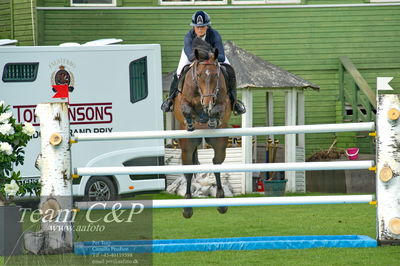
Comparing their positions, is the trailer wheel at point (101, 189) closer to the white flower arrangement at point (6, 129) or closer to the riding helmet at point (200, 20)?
the white flower arrangement at point (6, 129)

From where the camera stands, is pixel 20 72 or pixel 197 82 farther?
pixel 20 72

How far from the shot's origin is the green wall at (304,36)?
21.5 meters

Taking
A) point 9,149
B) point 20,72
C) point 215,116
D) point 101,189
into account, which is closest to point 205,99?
point 215,116

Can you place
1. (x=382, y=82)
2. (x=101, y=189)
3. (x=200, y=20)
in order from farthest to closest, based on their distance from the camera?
(x=101, y=189) → (x=200, y=20) → (x=382, y=82)

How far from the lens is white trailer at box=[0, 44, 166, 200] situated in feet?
50.6

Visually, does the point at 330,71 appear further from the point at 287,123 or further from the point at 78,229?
the point at 78,229

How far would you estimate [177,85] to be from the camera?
9719mm

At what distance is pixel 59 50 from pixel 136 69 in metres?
1.49

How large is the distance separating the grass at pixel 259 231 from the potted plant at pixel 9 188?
0.50 metres

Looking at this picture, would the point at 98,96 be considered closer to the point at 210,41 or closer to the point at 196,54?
the point at 210,41

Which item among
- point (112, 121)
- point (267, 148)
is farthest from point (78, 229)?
point (267, 148)

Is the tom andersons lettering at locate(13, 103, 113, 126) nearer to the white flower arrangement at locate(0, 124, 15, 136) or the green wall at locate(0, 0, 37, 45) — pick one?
the green wall at locate(0, 0, 37, 45)

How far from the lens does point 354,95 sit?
20906 millimetres

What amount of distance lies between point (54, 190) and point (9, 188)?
98 centimetres
